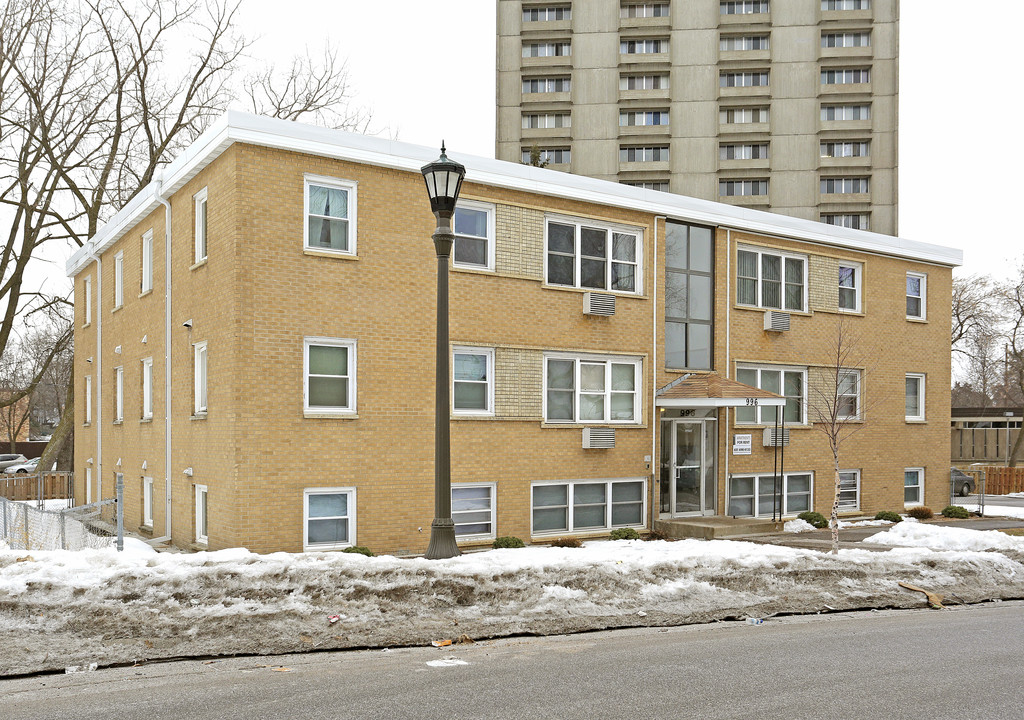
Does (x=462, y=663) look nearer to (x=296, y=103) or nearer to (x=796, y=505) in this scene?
(x=796, y=505)

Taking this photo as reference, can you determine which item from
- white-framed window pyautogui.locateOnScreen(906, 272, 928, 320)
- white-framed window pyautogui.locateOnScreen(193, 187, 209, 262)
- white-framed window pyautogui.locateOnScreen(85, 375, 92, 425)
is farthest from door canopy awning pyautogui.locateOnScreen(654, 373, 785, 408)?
white-framed window pyautogui.locateOnScreen(85, 375, 92, 425)

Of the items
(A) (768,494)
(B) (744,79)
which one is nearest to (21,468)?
(A) (768,494)

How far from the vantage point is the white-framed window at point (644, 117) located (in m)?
73.7

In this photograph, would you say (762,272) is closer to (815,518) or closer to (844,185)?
(815,518)

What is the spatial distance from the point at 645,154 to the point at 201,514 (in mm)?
61937

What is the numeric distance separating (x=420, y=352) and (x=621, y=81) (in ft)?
202

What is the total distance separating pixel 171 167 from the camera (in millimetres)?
18375

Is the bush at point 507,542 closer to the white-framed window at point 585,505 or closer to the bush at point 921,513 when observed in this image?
the white-framed window at point 585,505

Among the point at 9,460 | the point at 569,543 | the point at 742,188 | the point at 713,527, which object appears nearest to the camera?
the point at 569,543

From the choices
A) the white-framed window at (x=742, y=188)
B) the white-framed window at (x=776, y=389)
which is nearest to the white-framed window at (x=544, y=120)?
the white-framed window at (x=742, y=188)

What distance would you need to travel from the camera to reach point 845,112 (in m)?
72.8

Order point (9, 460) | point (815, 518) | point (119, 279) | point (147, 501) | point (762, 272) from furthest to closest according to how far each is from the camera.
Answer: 1. point (9, 460)
2. point (119, 279)
3. point (762, 272)
4. point (815, 518)
5. point (147, 501)

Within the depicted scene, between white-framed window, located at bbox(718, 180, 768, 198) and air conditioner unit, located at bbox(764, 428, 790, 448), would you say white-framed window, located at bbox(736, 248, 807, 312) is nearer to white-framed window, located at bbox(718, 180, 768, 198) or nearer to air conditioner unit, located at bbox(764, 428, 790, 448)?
air conditioner unit, located at bbox(764, 428, 790, 448)

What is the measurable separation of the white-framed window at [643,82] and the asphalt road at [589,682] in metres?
69.0
